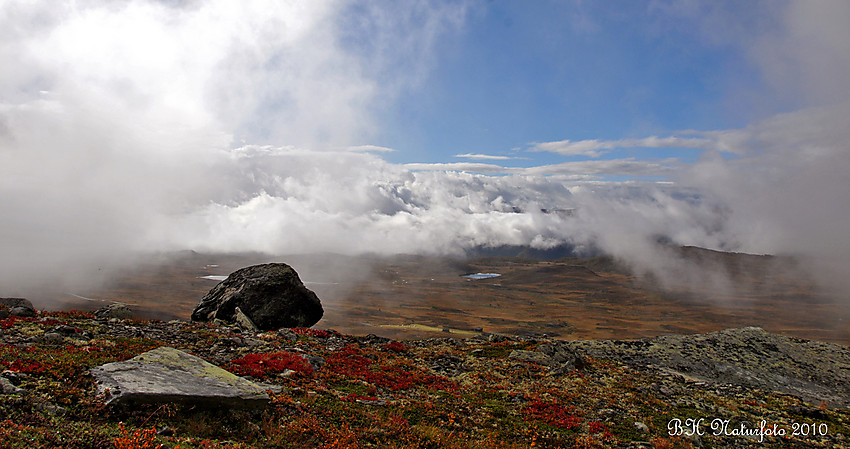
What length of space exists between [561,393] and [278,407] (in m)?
14.8

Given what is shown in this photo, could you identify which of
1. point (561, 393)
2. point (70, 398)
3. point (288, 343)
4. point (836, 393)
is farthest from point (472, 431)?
point (836, 393)

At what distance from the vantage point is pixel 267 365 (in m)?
18.3

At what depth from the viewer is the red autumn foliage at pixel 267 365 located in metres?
17.1

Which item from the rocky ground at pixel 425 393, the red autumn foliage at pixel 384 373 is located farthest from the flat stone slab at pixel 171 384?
the red autumn foliage at pixel 384 373

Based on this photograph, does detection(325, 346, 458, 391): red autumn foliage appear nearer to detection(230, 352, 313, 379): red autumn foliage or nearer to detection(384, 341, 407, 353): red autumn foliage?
detection(230, 352, 313, 379): red autumn foliage

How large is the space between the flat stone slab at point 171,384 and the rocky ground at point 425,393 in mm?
274

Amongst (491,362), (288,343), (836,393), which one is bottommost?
(836,393)

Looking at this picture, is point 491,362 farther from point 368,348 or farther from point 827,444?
point 827,444

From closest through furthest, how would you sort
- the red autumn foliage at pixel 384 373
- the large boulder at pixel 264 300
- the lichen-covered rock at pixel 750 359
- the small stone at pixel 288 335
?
the red autumn foliage at pixel 384 373 → the small stone at pixel 288 335 → the lichen-covered rock at pixel 750 359 → the large boulder at pixel 264 300

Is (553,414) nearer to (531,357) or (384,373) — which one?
(384,373)

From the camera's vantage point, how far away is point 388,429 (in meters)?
13.1

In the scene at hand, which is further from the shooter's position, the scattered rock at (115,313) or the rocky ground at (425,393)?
the scattered rock at (115,313)

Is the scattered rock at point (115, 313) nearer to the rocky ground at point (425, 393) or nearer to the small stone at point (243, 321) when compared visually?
the rocky ground at point (425, 393)

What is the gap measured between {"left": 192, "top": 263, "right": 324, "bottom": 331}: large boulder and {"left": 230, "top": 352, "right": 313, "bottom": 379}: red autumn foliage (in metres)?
14.7
